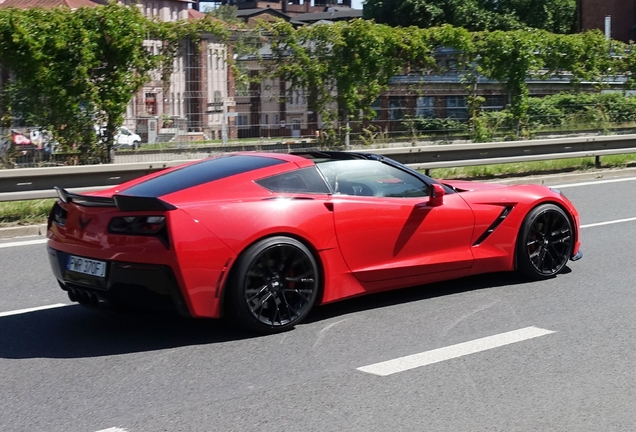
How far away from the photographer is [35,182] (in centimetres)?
1225

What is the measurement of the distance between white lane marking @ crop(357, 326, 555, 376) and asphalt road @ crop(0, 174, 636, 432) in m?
0.03

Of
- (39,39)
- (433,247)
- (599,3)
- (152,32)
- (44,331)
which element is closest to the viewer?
(44,331)

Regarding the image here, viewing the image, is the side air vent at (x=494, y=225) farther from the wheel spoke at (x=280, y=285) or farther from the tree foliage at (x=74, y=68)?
the tree foliage at (x=74, y=68)

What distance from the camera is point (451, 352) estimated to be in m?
5.95

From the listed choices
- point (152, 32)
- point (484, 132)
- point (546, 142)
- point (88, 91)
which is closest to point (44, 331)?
point (88, 91)

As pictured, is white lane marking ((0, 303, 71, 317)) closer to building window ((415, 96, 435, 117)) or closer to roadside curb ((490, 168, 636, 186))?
roadside curb ((490, 168, 636, 186))

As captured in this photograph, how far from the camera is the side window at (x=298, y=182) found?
6.65m

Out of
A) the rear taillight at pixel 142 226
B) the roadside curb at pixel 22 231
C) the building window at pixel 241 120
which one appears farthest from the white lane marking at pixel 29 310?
the building window at pixel 241 120

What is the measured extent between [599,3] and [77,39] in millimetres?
61189

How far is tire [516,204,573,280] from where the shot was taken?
788cm

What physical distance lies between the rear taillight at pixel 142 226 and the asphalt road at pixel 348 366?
30.4 inches

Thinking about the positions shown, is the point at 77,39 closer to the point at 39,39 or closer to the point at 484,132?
the point at 39,39

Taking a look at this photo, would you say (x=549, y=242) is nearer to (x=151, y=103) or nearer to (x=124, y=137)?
(x=124, y=137)

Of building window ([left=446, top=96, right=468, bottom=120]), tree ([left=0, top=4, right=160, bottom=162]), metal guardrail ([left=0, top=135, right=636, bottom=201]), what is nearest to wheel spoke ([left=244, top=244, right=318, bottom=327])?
metal guardrail ([left=0, top=135, right=636, bottom=201])
